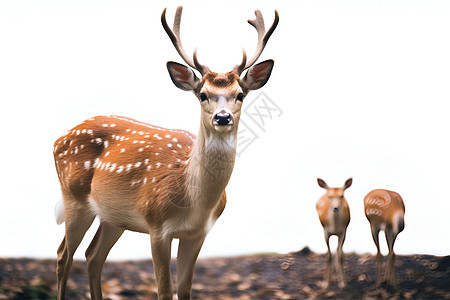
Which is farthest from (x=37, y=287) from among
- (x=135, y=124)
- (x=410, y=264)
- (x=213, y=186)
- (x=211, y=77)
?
(x=410, y=264)

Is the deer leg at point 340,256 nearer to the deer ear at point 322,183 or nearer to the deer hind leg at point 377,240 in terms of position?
the deer hind leg at point 377,240

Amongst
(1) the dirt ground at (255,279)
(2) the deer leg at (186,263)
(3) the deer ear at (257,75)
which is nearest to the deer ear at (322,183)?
(1) the dirt ground at (255,279)

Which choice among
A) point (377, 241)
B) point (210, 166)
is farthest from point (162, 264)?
point (377, 241)

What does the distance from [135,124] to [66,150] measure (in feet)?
1.81

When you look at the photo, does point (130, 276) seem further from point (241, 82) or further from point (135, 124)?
point (241, 82)

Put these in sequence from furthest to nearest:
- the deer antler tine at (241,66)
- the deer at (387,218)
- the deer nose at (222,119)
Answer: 1. the deer at (387,218)
2. the deer antler tine at (241,66)
3. the deer nose at (222,119)

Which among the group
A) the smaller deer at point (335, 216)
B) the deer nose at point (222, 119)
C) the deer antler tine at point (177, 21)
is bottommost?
the smaller deer at point (335, 216)

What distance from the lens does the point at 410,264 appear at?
5840 millimetres

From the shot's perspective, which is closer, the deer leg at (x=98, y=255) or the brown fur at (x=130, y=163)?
the brown fur at (x=130, y=163)

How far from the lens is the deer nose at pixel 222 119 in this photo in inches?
138

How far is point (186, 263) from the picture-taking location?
4156 millimetres

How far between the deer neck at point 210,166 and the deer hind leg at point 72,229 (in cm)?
101

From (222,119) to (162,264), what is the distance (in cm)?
106

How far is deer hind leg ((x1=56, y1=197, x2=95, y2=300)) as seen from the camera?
4504 millimetres
